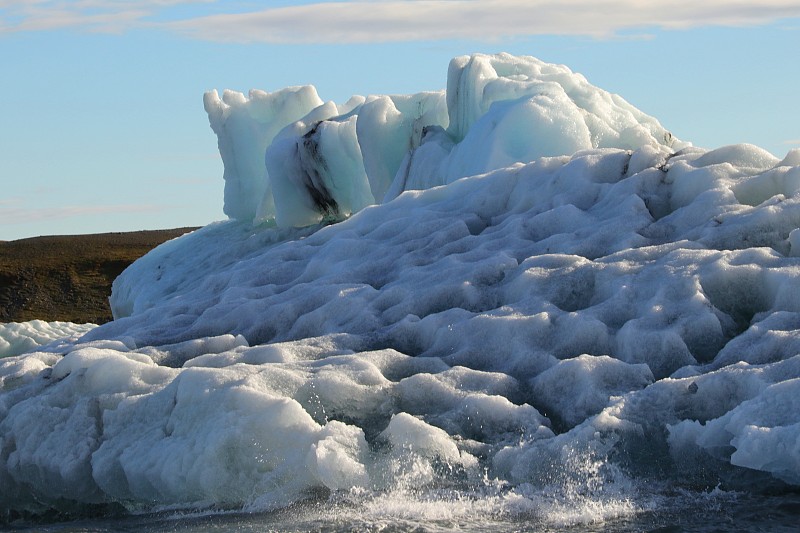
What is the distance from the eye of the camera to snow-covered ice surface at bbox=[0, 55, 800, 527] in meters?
7.82

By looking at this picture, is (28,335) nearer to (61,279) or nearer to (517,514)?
(517,514)

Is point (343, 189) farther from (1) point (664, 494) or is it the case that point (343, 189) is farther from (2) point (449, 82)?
(1) point (664, 494)

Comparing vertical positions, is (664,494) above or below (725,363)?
below

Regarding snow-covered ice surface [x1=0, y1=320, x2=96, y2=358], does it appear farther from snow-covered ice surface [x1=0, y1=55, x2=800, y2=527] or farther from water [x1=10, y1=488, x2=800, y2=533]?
water [x1=10, y1=488, x2=800, y2=533]

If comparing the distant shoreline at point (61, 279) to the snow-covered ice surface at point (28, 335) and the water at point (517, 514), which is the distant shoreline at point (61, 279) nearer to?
the snow-covered ice surface at point (28, 335)

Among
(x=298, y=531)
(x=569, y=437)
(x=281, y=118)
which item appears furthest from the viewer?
(x=281, y=118)

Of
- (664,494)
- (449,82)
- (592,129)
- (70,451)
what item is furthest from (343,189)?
(664,494)

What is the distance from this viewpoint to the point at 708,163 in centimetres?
1223

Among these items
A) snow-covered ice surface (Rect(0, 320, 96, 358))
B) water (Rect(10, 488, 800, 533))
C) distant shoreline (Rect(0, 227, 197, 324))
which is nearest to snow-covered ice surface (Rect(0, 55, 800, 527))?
water (Rect(10, 488, 800, 533))

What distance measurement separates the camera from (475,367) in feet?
30.8

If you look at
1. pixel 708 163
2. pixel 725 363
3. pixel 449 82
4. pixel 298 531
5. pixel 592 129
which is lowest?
pixel 298 531

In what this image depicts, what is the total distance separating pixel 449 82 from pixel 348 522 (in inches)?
476

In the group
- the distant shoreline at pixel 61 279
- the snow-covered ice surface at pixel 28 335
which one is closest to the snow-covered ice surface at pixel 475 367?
the snow-covered ice surface at pixel 28 335

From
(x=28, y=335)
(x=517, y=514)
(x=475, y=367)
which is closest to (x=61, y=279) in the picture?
(x=28, y=335)
